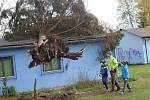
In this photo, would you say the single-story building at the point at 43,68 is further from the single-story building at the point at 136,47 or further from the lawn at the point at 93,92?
the single-story building at the point at 136,47

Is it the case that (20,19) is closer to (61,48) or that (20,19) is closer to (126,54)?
(126,54)

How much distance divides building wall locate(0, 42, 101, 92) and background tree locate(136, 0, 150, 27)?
134 feet

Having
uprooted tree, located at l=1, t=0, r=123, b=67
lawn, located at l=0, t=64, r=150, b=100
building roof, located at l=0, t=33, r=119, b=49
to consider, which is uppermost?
uprooted tree, located at l=1, t=0, r=123, b=67

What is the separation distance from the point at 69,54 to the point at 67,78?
27.6 ft

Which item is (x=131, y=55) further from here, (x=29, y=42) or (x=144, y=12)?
(x=144, y=12)

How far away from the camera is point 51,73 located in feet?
80.3

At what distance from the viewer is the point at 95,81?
79.6 feet

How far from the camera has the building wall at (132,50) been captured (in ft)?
136

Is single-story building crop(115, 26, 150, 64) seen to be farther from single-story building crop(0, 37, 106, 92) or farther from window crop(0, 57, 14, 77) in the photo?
window crop(0, 57, 14, 77)

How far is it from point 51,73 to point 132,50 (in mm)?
19988

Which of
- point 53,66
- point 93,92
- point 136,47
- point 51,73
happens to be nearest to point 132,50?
point 136,47

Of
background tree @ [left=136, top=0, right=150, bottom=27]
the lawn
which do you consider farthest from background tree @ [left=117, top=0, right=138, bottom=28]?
the lawn

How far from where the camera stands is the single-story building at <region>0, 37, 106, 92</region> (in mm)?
23297

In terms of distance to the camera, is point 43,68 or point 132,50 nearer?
point 43,68
